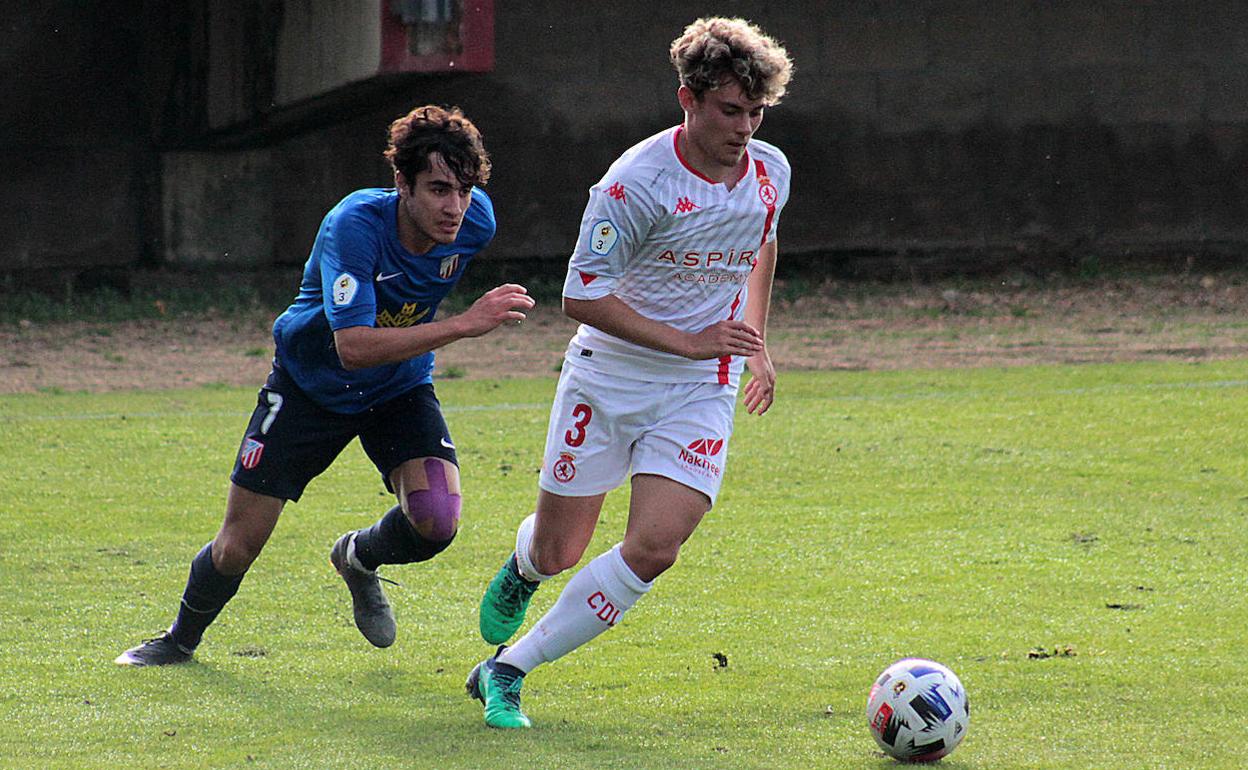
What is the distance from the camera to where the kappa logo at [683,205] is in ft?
16.2

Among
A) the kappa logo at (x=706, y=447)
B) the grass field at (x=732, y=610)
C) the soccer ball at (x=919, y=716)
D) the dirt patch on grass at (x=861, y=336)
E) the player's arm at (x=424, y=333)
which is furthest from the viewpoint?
the dirt patch on grass at (x=861, y=336)

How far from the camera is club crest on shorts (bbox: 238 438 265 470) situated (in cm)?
552

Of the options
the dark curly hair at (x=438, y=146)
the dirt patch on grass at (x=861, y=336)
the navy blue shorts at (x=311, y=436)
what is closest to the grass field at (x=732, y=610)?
the navy blue shorts at (x=311, y=436)

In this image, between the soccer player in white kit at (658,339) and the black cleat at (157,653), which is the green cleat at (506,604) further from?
the black cleat at (157,653)

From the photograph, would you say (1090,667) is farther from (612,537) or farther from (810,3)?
(810,3)

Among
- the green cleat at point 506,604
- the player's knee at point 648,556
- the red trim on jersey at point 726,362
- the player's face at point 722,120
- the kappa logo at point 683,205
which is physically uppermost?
the player's face at point 722,120

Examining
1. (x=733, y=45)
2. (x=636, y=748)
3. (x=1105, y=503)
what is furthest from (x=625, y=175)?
(x=1105, y=503)

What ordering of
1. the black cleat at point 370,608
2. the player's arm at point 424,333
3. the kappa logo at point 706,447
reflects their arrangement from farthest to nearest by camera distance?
1. the black cleat at point 370,608
2. the kappa logo at point 706,447
3. the player's arm at point 424,333

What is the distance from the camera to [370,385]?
5.58 m

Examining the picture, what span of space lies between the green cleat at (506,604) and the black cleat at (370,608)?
0.41m

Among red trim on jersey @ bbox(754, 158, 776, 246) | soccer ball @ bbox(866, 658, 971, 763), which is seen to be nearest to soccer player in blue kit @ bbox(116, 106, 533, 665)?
red trim on jersey @ bbox(754, 158, 776, 246)

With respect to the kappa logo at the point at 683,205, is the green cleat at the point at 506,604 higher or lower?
lower

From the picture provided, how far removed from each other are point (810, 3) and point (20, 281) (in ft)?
27.8

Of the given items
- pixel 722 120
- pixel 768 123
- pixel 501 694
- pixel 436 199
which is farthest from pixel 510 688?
pixel 768 123
